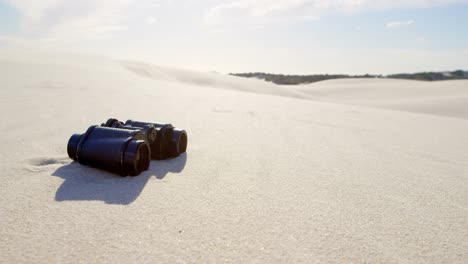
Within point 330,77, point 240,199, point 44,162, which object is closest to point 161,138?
point 44,162

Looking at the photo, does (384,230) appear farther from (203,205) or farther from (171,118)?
(171,118)

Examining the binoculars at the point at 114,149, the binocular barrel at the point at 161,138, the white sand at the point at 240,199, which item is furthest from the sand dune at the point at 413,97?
the binoculars at the point at 114,149

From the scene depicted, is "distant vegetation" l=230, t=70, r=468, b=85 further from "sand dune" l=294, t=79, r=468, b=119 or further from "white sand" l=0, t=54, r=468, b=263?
"white sand" l=0, t=54, r=468, b=263

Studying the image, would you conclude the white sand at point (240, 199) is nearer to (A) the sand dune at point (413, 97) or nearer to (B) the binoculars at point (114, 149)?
(B) the binoculars at point (114, 149)

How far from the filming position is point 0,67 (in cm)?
→ 581

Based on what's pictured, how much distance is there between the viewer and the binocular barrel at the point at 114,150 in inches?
68.5

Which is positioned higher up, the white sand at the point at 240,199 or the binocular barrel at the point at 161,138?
the binocular barrel at the point at 161,138

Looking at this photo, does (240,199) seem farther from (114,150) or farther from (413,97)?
(413,97)

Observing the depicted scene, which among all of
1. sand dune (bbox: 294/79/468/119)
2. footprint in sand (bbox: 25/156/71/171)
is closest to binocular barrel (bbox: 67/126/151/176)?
footprint in sand (bbox: 25/156/71/171)

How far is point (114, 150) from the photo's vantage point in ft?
5.76

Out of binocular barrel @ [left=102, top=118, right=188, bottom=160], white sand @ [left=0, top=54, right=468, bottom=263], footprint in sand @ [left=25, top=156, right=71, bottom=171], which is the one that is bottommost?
white sand @ [left=0, top=54, right=468, bottom=263]

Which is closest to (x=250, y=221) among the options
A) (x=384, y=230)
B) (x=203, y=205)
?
(x=203, y=205)

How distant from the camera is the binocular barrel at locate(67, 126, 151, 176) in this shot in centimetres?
174

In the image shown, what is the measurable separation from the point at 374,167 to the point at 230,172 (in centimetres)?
99
